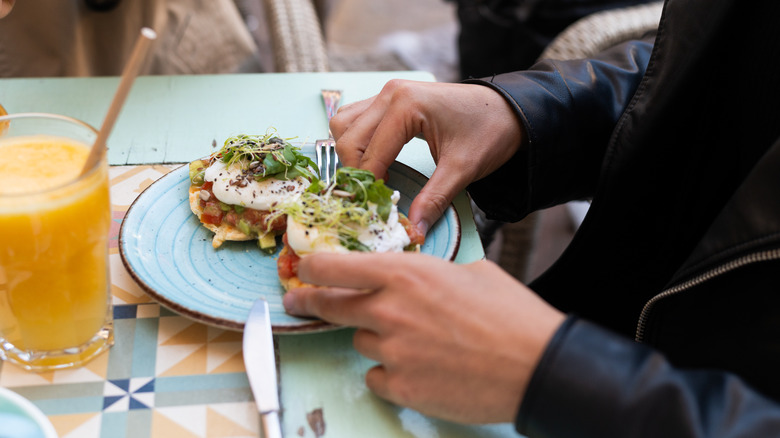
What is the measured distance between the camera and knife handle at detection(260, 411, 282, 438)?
0.72 m

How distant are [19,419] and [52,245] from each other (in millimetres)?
201

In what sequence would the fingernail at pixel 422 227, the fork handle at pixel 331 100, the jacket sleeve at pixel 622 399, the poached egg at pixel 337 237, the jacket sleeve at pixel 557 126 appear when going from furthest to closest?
the fork handle at pixel 331 100
the jacket sleeve at pixel 557 126
the fingernail at pixel 422 227
the poached egg at pixel 337 237
the jacket sleeve at pixel 622 399

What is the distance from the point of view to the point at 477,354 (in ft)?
2.26

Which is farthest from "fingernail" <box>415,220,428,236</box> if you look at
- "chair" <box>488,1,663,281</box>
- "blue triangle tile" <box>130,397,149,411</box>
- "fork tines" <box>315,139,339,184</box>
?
"chair" <box>488,1,663,281</box>

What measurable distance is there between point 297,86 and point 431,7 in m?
3.39

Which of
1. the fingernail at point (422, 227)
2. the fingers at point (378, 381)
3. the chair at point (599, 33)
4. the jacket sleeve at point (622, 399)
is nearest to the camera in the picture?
the jacket sleeve at point (622, 399)

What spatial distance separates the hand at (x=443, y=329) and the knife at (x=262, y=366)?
0.10 m

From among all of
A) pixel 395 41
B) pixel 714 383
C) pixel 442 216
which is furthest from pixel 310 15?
pixel 395 41

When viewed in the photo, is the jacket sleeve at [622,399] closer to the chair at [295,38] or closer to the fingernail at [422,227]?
the fingernail at [422,227]

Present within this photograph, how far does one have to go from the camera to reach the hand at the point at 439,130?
3.50 feet

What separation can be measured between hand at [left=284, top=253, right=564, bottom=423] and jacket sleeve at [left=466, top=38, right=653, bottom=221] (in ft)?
1.51

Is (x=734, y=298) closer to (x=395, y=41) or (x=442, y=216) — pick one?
(x=442, y=216)

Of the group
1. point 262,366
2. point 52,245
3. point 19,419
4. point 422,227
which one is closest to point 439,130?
point 422,227

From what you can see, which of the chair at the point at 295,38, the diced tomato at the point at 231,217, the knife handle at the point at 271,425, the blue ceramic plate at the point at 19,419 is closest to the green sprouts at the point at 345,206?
the diced tomato at the point at 231,217
